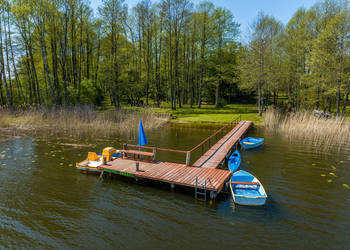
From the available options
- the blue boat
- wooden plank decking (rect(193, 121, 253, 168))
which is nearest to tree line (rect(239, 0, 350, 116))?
wooden plank decking (rect(193, 121, 253, 168))

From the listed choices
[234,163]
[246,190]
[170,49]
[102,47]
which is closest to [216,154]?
[234,163]

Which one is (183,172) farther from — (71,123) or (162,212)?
(71,123)

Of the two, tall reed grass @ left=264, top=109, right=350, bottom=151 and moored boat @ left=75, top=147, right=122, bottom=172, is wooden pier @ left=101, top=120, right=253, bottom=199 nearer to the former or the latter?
moored boat @ left=75, top=147, right=122, bottom=172

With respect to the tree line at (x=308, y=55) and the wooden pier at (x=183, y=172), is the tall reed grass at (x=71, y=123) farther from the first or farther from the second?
the tree line at (x=308, y=55)

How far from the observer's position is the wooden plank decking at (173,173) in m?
9.55

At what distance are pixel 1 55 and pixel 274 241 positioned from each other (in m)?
38.5

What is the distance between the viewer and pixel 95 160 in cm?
1295

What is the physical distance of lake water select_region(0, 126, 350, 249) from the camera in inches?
259

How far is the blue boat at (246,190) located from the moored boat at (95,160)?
6.98m

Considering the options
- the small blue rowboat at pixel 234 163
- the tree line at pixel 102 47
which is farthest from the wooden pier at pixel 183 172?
the tree line at pixel 102 47

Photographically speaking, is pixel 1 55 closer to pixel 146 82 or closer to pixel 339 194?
pixel 146 82

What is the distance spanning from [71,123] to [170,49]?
22.1 metres

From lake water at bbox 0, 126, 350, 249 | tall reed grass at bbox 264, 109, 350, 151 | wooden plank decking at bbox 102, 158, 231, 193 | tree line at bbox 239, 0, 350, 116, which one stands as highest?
tree line at bbox 239, 0, 350, 116

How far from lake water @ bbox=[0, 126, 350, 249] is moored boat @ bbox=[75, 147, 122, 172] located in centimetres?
48
